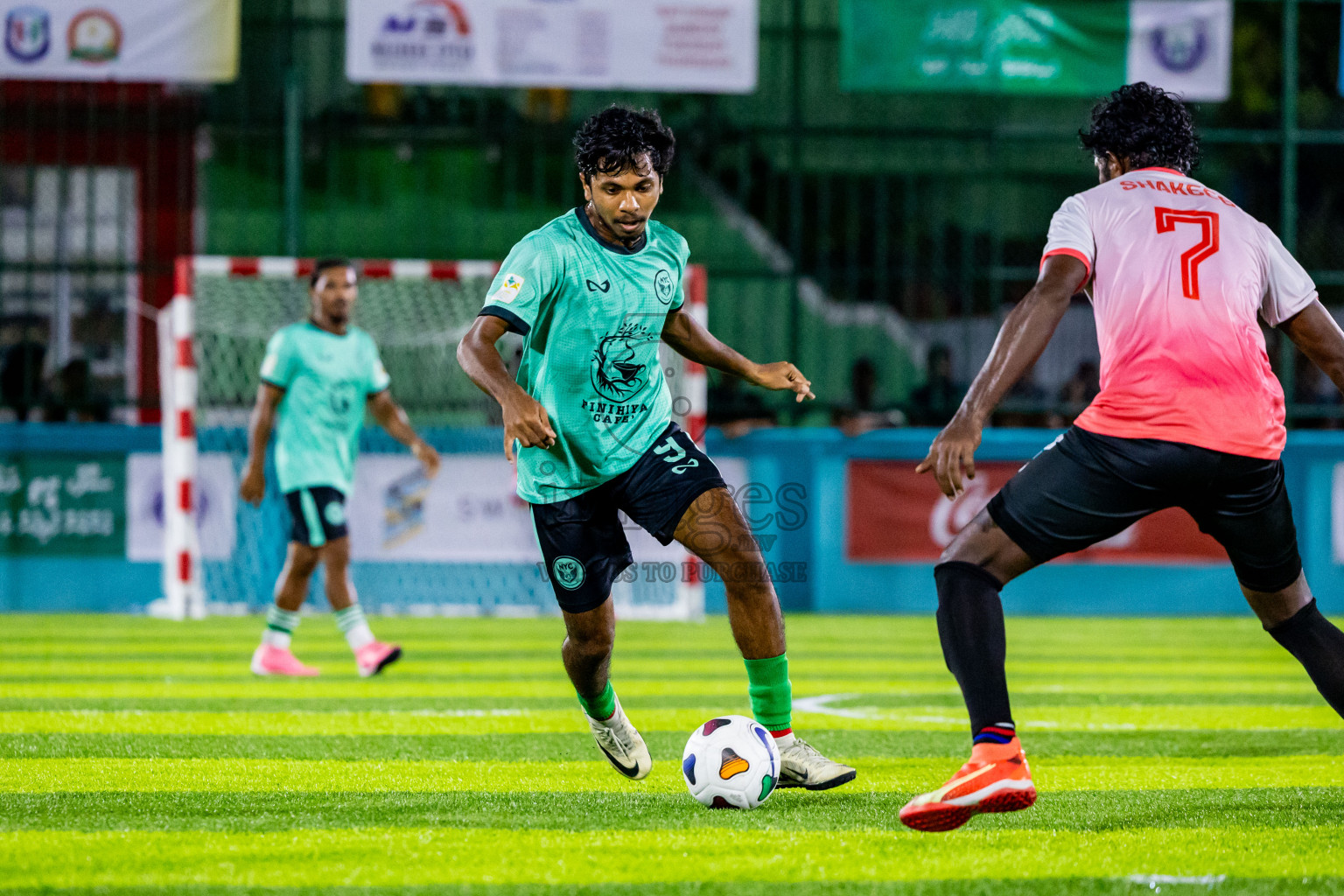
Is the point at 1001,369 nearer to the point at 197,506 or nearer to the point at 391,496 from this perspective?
the point at 391,496

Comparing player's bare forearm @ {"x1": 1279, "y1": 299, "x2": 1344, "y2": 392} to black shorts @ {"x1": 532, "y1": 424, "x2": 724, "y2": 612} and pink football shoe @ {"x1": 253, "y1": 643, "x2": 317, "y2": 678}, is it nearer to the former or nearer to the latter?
black shorts @ {"x1": 532, "y1": 424, "x2": 724, "y2": 612}

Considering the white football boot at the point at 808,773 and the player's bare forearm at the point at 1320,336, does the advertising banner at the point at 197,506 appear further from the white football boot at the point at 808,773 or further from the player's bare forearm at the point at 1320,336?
the player's bare forearm at the point at 1320,336

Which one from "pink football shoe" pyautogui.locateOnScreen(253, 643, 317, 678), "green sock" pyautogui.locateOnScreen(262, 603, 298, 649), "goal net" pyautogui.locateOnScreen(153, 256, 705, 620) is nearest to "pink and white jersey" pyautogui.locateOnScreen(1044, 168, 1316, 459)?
"green sock" pyautogui.locateOnScreen(262, 603, 298, 649)

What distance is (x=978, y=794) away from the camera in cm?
375

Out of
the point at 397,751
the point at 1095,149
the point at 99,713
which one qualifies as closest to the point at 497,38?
the point at 99,713

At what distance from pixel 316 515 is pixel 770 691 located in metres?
4.20

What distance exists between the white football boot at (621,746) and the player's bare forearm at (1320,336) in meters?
2.19

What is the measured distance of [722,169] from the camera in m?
18.4

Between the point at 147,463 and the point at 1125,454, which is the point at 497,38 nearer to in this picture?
the point at 147,463

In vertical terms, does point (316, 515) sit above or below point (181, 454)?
above

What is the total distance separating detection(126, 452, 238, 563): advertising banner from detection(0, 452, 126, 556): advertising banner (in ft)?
0.27

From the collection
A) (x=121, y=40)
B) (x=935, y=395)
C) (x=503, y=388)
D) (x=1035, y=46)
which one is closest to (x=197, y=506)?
(x=121, y=40)

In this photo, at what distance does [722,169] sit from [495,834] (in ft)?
49.0

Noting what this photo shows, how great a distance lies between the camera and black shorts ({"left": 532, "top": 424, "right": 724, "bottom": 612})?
15.4 feet
